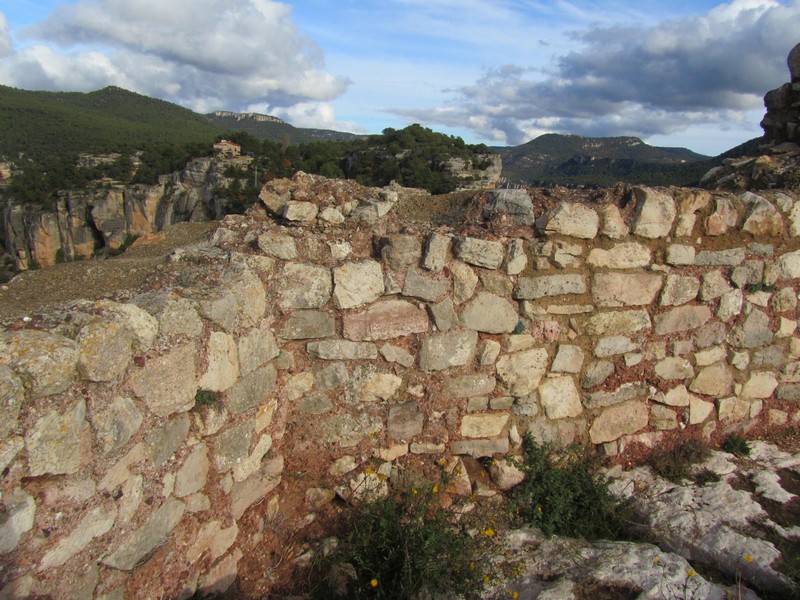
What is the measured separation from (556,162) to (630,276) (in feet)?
181

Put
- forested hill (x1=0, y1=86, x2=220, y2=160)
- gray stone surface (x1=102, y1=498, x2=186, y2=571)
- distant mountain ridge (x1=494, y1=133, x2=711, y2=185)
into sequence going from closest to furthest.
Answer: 1. gray stone surface (x1=102, y1=498, x2=186, y2=571)
2. distant mountain ridge (x1=494, y1=133, x2=711, y2=185)
3. forested hill (x1=0, y1=86, x2=220, y2=160)

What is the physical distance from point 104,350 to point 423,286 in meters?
1.66

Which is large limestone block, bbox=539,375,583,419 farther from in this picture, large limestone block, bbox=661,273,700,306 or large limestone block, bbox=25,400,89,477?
large limestone block, bbox=25,400,89,477

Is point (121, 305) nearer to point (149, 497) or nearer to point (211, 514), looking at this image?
point (149, 497)

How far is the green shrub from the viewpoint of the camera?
2.32 metres

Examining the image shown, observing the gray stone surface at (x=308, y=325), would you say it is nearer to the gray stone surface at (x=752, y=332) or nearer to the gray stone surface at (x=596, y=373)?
the gray stone surface at (x=596, y=373)

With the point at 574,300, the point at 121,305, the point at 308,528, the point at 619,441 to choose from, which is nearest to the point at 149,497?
the point at 121,305

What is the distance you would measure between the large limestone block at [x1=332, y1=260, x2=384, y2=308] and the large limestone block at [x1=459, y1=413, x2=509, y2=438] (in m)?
0.96

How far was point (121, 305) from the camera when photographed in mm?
2006

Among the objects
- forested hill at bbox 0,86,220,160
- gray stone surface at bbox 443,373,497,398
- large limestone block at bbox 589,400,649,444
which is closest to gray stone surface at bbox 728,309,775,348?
large limestone block at bbox 589,400,649,444

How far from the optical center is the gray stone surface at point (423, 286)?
2945 millimetres

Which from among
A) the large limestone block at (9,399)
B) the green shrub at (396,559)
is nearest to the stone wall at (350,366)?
the large limestone block at (9,399)

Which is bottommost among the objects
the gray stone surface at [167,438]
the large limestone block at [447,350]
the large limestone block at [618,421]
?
the large limestone block at [618,421]

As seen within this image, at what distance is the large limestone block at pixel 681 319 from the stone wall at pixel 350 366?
0.06ft
